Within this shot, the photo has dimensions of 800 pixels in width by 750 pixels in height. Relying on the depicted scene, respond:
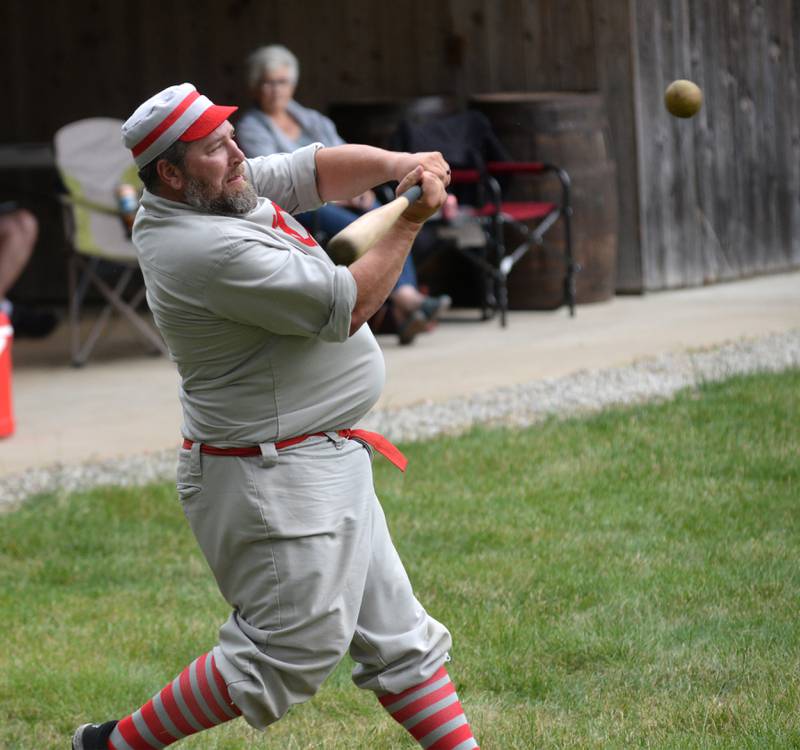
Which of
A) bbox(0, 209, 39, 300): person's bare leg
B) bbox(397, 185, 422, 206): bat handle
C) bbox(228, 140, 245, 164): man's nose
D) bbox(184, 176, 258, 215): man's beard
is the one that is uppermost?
bbox(228, 140, 245, 164): man's nose

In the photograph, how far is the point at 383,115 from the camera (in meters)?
9.51

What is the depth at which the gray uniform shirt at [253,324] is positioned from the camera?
2.56 metres

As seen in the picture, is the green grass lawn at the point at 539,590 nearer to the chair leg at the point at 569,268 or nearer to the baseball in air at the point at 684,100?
the baseball in air at the point at 684,100

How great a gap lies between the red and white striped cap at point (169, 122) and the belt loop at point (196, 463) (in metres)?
0.52

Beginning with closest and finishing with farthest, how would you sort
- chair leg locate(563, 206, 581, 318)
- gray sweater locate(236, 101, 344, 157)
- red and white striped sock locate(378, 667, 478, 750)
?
red and white striped sock locate(378, 667, 478, 750), gray sweater locate(236, 101, 344, 157), chair leg locate(563, 206, 581, 318)

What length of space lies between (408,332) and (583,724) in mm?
5132

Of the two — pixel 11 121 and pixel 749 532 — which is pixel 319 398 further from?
pixel 11 121

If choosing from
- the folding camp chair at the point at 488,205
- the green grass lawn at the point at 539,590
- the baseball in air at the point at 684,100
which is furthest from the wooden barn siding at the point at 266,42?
the baseball in air at the point at 684,100

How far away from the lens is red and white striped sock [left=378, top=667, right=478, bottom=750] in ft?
9.25

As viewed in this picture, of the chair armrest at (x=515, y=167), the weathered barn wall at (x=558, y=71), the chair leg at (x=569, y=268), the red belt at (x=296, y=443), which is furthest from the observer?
the weathered barn wall at (x=558, y=71)

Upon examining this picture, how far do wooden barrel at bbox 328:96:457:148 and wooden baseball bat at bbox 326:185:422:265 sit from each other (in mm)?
6820

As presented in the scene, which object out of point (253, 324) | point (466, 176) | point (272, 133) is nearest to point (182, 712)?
point (253, 324)

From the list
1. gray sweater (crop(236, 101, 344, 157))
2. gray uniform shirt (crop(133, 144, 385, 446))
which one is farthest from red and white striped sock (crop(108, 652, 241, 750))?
gray sweater (crop(236, 101, 344, 157))

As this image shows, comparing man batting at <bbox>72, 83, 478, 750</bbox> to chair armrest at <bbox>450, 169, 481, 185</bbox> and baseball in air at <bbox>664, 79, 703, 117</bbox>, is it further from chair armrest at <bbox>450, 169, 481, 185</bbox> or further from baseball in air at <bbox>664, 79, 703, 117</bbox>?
chair armrest at <bbox>450, 169, 481, 185</bbox>
